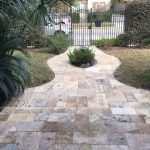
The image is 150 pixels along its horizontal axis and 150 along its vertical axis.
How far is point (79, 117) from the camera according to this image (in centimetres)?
483

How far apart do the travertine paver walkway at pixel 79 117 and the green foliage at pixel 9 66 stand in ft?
0.99

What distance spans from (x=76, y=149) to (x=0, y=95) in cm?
213

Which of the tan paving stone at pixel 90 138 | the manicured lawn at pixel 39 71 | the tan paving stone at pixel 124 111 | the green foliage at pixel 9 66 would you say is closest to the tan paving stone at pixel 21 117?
the green foliage at pixel 9 66

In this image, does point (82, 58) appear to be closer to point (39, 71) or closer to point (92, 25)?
point (39, 71)

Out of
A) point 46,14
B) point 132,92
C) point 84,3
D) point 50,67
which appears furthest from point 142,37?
point 84,3

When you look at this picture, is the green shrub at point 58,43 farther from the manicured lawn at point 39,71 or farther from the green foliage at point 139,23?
the green foliage at point 139,23

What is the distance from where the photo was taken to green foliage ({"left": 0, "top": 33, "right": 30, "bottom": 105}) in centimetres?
518

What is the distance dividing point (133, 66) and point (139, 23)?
11.5ft

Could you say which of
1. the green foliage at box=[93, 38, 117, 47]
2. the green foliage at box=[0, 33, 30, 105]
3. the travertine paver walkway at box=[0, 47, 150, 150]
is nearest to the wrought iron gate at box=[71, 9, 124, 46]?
the green foliage at box=[93, 38, 117, 47]

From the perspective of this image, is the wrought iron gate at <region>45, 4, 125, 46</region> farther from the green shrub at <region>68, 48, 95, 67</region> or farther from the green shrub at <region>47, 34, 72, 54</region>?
the green shrub at <region>68, 48, 95, 67</region>

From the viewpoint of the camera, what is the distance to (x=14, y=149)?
152 inches

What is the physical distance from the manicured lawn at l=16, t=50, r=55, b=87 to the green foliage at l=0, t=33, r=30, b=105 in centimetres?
113

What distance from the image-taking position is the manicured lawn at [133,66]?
677 centimetres

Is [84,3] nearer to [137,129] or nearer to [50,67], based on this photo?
[50,67]
